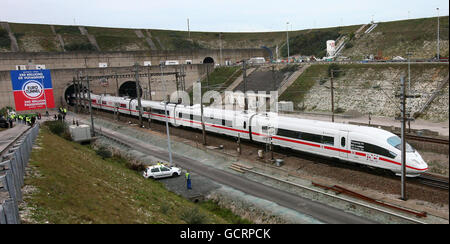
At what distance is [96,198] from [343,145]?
15.1 m

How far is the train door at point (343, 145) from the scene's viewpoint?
2183cm

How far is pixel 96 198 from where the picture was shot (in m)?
14.8

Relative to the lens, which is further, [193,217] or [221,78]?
[221,78]

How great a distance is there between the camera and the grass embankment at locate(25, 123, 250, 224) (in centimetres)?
1264

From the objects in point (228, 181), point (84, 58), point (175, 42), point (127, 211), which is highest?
point (175, 42)

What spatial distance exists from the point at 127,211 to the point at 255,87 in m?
51.7

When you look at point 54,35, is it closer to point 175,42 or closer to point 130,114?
point 175,42

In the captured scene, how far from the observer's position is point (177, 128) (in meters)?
41.5

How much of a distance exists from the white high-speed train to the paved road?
4.84 metres

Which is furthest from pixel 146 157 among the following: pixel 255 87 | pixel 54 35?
pixel 54 35

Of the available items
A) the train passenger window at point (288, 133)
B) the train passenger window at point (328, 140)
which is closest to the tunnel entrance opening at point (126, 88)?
the train passenger window at point (288, 133)

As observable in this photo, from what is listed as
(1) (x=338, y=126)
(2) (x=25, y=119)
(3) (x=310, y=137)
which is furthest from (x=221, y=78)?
(1) (x=338, y=126)

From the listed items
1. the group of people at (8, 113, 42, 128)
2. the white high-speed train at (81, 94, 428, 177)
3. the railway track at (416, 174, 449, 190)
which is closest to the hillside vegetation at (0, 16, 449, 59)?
the white high-speed train at (81, 94, 428, 177)

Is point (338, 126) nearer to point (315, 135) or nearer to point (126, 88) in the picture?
point (315, 135)
